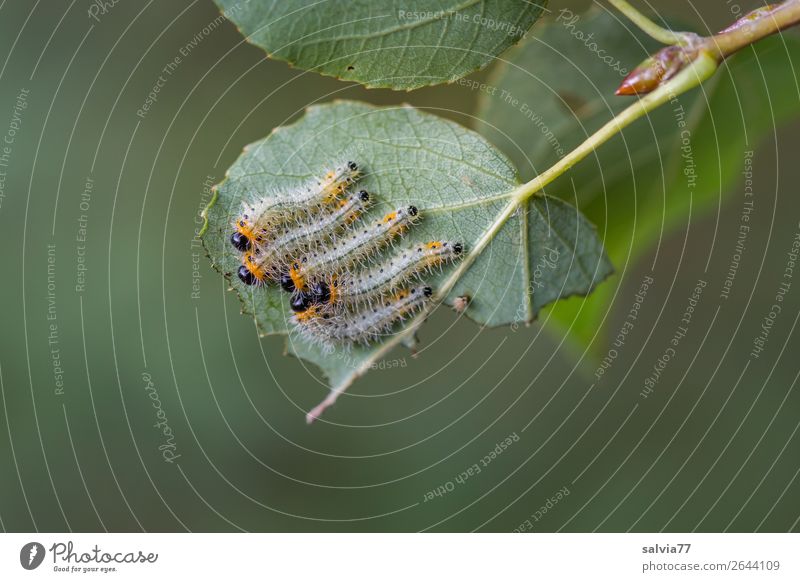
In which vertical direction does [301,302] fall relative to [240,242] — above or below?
below

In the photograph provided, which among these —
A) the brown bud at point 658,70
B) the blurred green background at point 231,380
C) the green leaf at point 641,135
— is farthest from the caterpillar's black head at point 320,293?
the blurred green background at point 231,380

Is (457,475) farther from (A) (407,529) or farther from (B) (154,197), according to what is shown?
(B) (154,197)

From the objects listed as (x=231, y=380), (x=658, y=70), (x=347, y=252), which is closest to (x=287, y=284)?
(x=347, y=252)

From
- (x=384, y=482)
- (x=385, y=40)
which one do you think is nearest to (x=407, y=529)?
(x=384, y=482)

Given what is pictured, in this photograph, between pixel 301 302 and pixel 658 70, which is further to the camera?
pixel 301 302

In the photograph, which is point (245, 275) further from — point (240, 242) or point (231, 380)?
point (231, 380)

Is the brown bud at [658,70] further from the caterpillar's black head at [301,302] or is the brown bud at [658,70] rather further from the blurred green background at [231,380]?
the blurred green background at [231,380]

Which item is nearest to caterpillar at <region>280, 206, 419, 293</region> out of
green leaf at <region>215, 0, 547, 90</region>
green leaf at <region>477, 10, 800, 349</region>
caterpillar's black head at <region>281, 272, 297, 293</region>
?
caterpillar's black head at <region>281, 272, 297, 293</region>
